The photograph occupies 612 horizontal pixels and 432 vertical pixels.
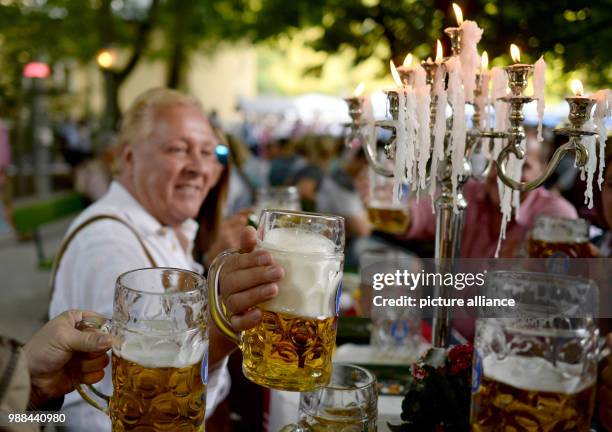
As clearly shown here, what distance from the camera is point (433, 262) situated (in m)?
1.34

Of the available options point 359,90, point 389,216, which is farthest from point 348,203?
point 359,90

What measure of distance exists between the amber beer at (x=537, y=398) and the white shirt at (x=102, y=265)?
0.84 metres

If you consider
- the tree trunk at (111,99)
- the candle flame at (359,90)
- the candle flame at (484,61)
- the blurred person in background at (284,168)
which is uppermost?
the tree trunk at (111,99)

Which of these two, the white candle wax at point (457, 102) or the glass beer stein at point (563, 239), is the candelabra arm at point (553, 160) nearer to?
the white candle wax at point (457, 102)

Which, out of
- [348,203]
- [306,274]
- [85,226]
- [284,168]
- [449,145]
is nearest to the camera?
[306,274]

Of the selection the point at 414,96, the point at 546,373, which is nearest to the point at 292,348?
the point at 546,373

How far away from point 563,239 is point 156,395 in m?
1.21

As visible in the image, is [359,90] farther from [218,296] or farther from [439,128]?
[218,296]

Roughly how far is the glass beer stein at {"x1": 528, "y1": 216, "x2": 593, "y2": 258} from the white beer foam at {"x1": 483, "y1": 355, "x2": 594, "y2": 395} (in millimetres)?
838

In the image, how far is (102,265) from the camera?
1.75 m

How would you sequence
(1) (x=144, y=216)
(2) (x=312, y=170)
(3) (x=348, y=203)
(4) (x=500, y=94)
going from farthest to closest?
1. (2) (x=312, y=170)
2. (3) (x=348, y=203)
3. (1) (x=144, y=216)
4. (4) (x=500, y=94)

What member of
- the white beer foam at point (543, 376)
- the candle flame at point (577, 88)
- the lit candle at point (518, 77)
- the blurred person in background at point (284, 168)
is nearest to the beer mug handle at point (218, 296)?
the white beer foam at point (543, 376)

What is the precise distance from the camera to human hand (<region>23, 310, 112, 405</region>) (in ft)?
3.28

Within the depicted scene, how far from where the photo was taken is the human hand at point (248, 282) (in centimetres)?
98
